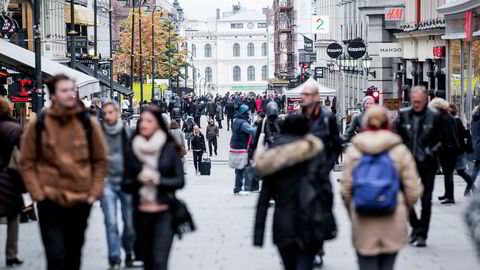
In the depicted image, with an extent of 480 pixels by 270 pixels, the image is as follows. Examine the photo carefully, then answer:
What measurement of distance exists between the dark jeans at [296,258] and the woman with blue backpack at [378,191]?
430mm

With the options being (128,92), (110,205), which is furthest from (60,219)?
(128,92)

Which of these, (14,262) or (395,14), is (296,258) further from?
(395,14)

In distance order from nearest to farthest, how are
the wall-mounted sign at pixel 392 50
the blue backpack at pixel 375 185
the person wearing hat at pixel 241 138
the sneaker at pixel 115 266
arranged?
the blue backpack at pixel 375 185 → the sneaker at pixel 115 266 → the person wearing hat at pixel 241 138 → the wall-mounted sign at pixel 392 50

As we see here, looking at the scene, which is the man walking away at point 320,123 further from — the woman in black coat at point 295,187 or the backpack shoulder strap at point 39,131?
the backpack shoulder strap at point 39,131

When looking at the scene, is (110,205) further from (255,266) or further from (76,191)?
(76,191)

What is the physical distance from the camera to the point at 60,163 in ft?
34.2

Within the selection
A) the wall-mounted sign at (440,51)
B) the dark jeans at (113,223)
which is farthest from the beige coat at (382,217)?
the wall-mounted sign at (440,51)

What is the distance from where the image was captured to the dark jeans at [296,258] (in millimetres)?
10375

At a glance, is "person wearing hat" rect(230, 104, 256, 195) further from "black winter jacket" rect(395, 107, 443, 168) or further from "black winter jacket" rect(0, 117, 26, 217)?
"black winter jacket" rect(0, 117, 26, 217)

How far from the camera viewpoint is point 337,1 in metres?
81.0

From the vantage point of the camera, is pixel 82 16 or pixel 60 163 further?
pixel 82 16

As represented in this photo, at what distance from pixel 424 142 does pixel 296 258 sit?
16.1 feet

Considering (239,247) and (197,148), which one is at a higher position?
(239,247)

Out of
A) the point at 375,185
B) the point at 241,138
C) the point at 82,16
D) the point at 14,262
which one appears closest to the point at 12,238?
the point at 14,262
